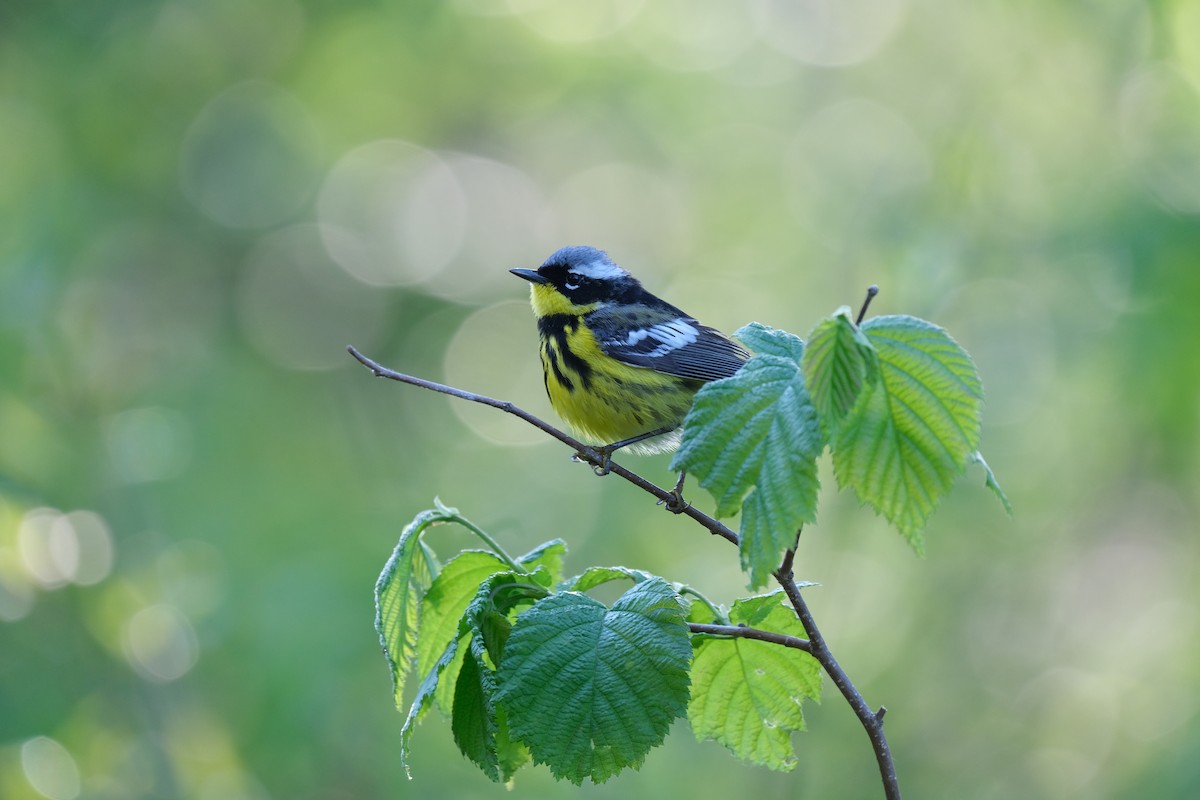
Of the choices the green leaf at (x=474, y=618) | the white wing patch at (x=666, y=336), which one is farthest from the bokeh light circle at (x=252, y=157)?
the green leaf at (x=474, y=618)

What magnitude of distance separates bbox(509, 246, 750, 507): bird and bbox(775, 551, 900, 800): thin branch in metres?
1.79

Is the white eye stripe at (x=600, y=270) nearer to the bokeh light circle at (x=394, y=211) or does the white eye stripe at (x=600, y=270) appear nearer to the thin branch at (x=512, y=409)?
the thin branch at (x=512, y=409)

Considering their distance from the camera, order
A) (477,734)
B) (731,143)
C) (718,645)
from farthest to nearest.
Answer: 1. (731,143)
2. (718,645)
3. (477,734)

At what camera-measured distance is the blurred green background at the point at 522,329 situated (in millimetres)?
5898

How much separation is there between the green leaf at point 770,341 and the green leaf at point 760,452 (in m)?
0.03

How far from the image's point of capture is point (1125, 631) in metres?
7.54

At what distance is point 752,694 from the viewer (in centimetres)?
207

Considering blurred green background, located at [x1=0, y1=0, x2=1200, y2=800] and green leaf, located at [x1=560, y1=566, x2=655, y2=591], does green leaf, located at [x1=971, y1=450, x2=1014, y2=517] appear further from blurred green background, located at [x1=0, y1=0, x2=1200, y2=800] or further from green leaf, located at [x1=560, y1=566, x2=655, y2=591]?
blurred green background, located at [x1=0, y1=0, x2=1200, y2=800]

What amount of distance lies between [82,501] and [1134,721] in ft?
19.4

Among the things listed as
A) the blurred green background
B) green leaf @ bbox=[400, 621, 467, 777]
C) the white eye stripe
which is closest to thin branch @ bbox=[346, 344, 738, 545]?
green leaf @ bbox=[400, 621, 467, 777]

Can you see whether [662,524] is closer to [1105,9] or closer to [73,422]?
[73,422]

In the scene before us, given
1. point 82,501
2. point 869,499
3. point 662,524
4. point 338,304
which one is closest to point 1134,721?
point 662,524

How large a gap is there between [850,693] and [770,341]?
51 centimetres

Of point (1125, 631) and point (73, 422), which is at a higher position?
point (1125, 631)
